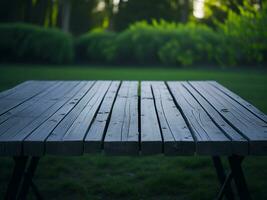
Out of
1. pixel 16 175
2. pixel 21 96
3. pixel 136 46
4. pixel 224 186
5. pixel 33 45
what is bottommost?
pixel 224 186

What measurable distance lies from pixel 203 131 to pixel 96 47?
1709 centimetres

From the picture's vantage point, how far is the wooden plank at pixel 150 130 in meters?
1.72

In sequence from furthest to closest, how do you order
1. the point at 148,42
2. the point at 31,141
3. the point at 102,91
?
the point at 148,42 → the point at 102,91 → the point at 31,141

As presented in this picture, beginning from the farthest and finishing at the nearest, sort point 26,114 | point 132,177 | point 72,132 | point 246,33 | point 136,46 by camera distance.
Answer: point 136,46 → point 246,33 → point 132,177 → point 26,114 → point 72,132

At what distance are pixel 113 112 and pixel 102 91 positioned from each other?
1027 millimetres

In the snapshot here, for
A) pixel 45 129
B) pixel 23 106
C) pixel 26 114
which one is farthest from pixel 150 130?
pixel 23 106

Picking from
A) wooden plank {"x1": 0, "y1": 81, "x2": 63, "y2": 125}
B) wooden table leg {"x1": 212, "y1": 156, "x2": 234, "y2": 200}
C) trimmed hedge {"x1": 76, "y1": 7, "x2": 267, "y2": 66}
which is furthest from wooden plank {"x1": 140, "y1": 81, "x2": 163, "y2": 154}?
trimmed hedge {"x1": 76, "y1": 7, "x2": 267, "y2": 66}

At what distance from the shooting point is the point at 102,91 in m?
3.47

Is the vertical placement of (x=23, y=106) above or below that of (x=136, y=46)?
below

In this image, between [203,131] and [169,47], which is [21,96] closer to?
[203,131]

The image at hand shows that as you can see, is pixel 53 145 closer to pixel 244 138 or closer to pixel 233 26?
pixel 244 138

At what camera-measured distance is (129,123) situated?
2123 mm

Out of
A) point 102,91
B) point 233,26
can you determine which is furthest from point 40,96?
point 233,26

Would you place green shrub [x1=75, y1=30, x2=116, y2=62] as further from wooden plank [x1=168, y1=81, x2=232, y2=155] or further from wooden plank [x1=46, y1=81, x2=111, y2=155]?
wooden plank [x1=46, y1=81, x2=111, y2=155]
